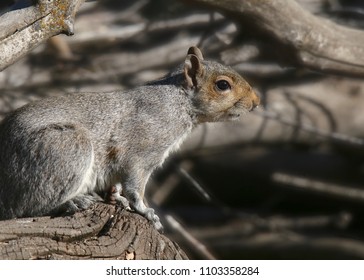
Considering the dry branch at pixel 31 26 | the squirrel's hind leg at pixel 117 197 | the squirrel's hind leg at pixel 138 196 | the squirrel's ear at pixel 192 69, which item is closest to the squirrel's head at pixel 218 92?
the squirrel's ear at pixel 192 69

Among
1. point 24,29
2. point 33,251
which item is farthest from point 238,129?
point 33,251

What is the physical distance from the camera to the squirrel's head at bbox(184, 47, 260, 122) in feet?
22.4

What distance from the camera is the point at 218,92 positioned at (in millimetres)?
6832

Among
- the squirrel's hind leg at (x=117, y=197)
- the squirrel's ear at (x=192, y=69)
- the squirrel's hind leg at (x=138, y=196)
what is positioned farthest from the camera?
the squirrel's ear at (x=192, y=69)

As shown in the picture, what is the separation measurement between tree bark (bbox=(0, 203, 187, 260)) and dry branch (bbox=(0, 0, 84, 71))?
3.44 feet

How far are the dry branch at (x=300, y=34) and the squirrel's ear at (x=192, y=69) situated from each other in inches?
33.9

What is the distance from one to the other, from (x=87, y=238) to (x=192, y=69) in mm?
1527

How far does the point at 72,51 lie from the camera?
9914mm

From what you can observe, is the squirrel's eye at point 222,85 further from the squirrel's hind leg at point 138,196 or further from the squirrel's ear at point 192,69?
the squirrel's hind leg at point 138,196

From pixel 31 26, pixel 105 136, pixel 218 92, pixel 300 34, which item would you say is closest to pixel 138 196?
pixel 105 136

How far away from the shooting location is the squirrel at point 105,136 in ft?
20.2

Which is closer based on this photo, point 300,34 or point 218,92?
point 218,92

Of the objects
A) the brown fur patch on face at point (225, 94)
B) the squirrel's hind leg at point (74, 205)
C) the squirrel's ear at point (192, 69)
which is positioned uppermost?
the squirrel's ear at point (192, 69)

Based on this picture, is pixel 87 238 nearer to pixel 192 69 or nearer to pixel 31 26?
pixel 31 26
